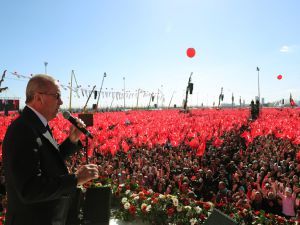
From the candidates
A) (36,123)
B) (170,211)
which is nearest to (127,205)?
(170,211)

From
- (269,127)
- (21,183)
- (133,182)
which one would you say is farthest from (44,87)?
(269,127)

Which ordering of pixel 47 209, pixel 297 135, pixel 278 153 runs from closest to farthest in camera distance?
1. pixel 47 209
2. pixel 278 153
3. pixel 297 135

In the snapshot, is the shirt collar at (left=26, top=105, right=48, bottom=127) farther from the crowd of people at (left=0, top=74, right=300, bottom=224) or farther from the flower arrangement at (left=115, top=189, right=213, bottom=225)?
the flower arrangement at (left=115, top=189, right=213, bottom=225)

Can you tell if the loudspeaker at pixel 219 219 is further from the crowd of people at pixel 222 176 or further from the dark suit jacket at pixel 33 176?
the crowd of people at pixel 222 176

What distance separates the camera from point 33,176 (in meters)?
2.23

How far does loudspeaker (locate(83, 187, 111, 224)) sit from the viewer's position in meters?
3.21

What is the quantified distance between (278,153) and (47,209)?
10389 millimetres

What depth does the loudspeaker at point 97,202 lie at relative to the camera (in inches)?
126

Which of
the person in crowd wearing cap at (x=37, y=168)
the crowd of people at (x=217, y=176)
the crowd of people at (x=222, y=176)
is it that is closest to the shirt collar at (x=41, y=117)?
the person in crowd wearing cap at (x=37, y=168)

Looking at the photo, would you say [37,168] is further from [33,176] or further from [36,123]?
[36,123]

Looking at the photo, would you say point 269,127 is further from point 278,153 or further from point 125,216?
point 125,216

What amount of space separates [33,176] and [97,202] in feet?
3.69

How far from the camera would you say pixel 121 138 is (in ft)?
48.9

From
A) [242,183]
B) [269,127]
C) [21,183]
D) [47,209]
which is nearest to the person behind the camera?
[21,183]
